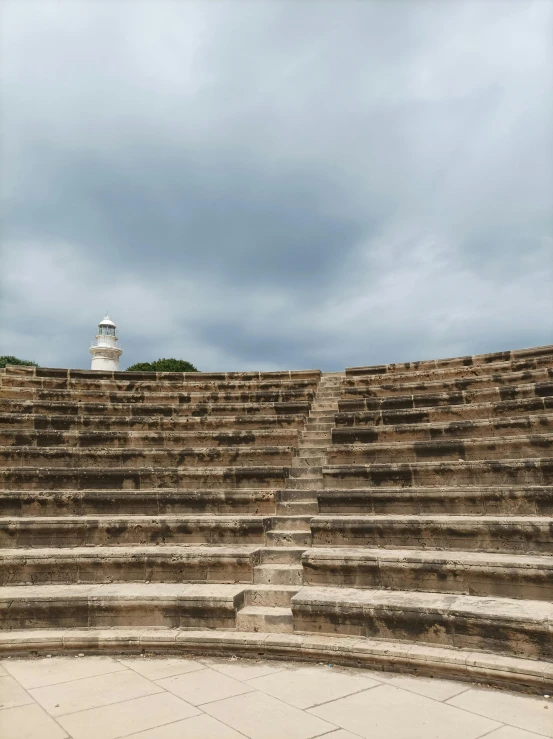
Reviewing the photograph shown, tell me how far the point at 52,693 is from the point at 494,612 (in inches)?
146

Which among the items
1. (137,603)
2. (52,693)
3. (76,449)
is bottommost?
(52,693)

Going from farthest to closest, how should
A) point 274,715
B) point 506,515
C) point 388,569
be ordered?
point 506,515, point 388,569, point 274,715

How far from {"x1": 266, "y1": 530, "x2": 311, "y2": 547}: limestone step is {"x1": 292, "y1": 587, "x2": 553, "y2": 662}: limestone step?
982mm

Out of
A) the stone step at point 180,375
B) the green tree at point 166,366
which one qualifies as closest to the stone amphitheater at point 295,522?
the stone step at point 180,375

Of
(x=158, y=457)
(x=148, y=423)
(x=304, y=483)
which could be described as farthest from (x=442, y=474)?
(x=148, y=423)

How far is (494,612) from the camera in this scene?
4.55 meters

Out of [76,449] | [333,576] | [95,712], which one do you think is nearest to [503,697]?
[333,576]

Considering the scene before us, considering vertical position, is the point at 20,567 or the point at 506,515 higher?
the point at 506,515

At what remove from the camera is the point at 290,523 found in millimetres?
6945

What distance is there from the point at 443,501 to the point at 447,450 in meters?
1.10

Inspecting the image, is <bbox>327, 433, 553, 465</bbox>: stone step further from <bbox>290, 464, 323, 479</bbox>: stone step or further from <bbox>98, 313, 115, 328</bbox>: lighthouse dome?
<bbox>98, 313, 115, 328</bbox>: lighthouse dome

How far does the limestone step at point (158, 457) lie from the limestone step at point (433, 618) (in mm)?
2932

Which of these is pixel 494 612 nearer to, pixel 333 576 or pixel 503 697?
pixel 503 697

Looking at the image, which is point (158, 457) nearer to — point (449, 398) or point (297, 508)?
point (297, 508)
